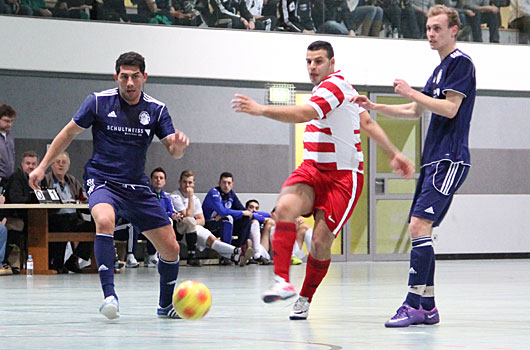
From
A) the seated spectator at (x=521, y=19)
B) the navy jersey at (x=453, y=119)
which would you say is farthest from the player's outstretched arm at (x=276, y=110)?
the seated spectator at (x=521, y=19)

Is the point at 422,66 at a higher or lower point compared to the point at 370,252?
higher

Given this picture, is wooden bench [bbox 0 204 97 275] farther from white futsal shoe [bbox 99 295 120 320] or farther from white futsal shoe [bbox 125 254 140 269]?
→ white futsal shoe [bbox 99 295 120 320]

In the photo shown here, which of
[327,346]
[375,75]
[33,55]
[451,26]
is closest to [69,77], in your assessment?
[33,55]

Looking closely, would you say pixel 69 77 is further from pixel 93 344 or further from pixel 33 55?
pixel 93 344

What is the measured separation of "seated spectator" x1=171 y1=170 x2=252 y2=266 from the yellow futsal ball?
9097 mm

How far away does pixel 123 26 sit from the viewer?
15.0 metres

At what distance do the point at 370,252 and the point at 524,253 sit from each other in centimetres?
334

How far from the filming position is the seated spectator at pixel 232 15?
51.2 feet

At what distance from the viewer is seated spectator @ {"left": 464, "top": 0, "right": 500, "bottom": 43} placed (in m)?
17.2

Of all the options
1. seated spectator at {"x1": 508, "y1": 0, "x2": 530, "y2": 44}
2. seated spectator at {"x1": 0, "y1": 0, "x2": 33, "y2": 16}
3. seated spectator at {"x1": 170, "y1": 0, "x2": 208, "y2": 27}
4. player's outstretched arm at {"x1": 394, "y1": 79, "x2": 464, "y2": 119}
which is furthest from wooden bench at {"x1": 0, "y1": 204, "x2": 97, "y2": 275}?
seated spectator at {"x1": 508, "y1": 0, "x2": 530, "y2": 44}

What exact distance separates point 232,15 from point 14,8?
144 inches

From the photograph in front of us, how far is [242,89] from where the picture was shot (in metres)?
16.4

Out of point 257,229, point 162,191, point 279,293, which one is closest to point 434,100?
point 279,293

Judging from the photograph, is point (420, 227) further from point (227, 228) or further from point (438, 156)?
point (227, 228)
